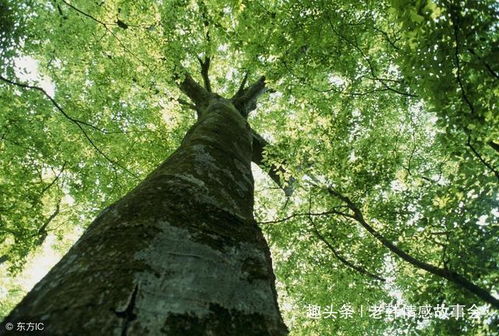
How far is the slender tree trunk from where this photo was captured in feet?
3.99

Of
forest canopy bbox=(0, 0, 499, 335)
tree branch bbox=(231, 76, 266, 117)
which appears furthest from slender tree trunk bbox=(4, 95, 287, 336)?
tree branch bbox=(231, 76, 266, 117)

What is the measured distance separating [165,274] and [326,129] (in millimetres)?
5892

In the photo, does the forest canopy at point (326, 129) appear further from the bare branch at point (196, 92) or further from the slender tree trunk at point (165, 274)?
the slender tree trunk at point (165, 274)

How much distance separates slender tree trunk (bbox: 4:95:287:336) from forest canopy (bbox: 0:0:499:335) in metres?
2.05

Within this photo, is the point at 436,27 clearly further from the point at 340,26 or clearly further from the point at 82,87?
the point at 82,87

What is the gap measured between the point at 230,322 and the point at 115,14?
29.2 ft

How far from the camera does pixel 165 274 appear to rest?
1457mm

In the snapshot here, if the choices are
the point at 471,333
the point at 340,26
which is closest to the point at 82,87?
the point at 340,26

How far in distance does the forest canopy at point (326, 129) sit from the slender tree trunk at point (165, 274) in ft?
6.74

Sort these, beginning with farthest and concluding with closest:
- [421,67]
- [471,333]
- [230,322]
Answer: [471,333]
[421,67]
[230,322]

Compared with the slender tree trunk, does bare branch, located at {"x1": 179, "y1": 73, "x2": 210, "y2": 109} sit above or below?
above

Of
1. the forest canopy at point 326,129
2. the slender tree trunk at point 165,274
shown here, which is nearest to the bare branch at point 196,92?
the forest canopy at point 326,129

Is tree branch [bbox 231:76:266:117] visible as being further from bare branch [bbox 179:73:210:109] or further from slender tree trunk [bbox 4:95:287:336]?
slender tree trunk [bbox 4:95:287:336]

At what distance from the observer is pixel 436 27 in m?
2.76
